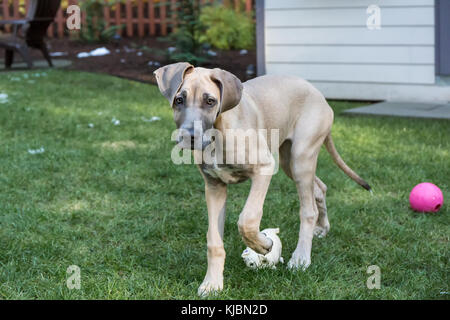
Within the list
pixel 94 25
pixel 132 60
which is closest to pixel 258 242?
pixel 132 60

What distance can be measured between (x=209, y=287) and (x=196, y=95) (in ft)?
3.64

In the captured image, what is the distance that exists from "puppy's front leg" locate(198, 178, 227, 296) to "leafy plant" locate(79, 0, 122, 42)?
1321 centimetres

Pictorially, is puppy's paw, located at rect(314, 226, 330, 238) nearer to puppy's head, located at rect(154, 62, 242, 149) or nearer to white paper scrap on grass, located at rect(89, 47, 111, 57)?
puppy's head, located at rect(154, 62, 242, 149)

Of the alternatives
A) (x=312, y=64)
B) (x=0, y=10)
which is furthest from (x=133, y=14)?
(x=312, y=64)

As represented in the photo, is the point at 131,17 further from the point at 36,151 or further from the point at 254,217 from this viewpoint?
the point at 254,217

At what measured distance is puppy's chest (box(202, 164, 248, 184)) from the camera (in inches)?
135

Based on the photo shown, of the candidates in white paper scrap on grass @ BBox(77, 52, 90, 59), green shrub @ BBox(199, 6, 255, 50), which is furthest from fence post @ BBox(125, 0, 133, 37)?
green shrub @ BBox(199, 6, 255, 50)

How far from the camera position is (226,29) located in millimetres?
14977

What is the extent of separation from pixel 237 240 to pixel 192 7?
876 cm

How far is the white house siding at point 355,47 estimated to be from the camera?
9508mm

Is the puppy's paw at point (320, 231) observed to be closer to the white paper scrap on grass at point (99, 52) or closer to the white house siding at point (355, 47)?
the white house siding at point (355, 47)

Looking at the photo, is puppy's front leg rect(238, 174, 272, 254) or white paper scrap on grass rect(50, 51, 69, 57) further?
white paper scrap on grass rect(50, 51, 69, 57)

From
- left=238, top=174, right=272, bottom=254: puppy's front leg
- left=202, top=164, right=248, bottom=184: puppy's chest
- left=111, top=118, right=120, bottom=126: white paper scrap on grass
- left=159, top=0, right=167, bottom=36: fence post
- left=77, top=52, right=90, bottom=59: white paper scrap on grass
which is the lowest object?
left=111, top=118, right=120, bottom=126: white paper scrap on grass

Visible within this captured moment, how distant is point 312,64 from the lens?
1044 cm
